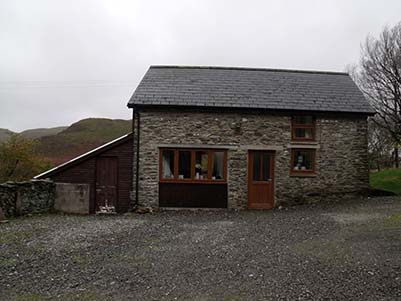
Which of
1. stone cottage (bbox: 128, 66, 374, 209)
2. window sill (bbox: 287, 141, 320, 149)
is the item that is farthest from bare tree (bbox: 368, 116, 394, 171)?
window sill (bbox: 287, 141, 320, 149)

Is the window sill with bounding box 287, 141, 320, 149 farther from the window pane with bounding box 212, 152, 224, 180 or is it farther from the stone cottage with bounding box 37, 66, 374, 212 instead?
the window pane with bounding box 212, 152, 224, 180

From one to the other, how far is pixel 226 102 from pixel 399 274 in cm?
1041

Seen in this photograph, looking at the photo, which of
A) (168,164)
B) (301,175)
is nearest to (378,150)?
(301,175)

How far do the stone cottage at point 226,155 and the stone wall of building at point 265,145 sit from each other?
0.13ft

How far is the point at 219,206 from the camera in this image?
14.7m

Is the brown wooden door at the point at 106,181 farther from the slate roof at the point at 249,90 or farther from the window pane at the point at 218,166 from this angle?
the window pane at the point at 218,166

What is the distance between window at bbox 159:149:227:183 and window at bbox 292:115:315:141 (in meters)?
3.27

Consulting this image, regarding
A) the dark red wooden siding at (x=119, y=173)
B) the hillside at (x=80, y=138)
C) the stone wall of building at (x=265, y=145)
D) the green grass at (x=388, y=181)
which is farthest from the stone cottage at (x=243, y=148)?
the hillside at (x=80, y=138)

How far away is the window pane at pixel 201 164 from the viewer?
48.3ft

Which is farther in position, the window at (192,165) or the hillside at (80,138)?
the hillside at (80,138)

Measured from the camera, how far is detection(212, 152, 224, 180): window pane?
14.8 metres

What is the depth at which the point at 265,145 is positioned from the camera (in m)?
14.9

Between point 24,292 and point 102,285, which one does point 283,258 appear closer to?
point 102,285

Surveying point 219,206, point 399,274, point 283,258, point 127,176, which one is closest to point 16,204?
point 127,176
